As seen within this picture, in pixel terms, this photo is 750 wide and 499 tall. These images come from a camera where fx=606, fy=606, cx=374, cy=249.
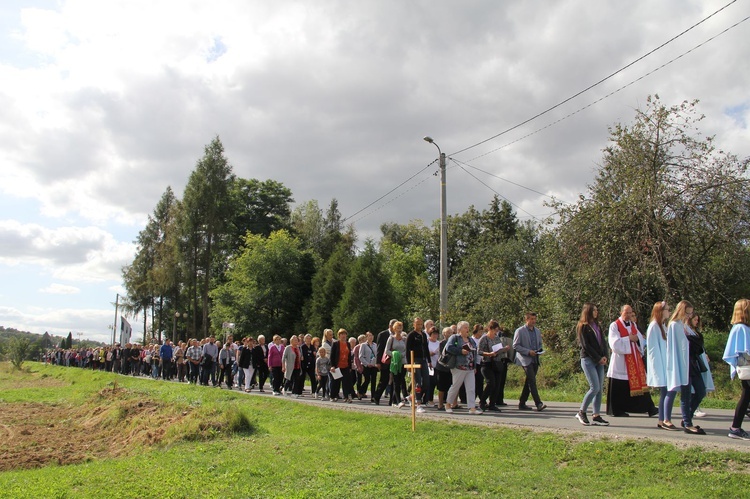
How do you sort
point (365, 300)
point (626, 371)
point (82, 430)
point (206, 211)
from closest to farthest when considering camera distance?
1. point (626, 371)
2. point (82, 430)
3. point (365, 300)
4. point (206, 211)

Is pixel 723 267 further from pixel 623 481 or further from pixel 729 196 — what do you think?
pixel 623 481

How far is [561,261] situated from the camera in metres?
20.6

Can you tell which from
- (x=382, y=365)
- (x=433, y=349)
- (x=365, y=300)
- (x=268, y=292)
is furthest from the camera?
(x=268, y=292)

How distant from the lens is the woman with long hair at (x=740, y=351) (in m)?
7.85

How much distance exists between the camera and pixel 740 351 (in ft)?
25.8


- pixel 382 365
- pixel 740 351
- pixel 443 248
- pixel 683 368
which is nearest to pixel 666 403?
pixel 683 368

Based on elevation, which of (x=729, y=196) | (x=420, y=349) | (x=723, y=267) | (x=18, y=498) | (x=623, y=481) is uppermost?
(x=729, y=196)

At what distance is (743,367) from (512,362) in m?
5.33

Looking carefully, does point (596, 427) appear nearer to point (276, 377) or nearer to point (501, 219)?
point (276, 377)

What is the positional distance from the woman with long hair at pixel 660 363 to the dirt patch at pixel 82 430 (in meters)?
9.84

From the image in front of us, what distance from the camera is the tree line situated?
17.7m

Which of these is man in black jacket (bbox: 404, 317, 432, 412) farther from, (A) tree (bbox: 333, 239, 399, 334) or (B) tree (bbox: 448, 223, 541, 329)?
(A) tree (bbox: 333, 239, 399, 334)

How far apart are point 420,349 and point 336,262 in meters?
29.6

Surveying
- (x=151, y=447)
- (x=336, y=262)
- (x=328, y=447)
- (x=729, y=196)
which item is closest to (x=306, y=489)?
(x=328, y=447)
